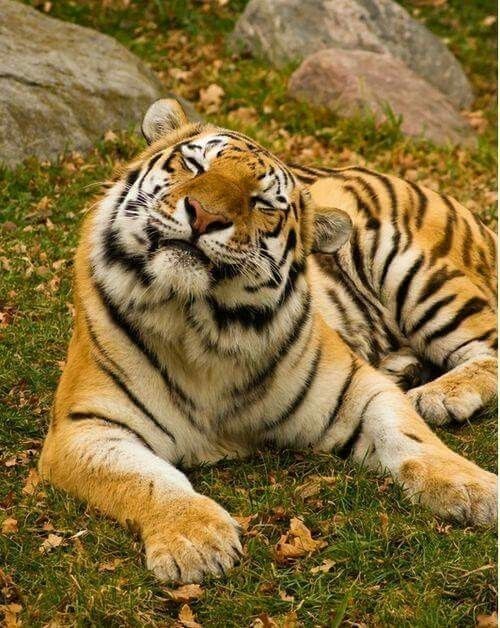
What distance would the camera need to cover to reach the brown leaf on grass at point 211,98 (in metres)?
9.43

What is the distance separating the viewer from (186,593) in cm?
296

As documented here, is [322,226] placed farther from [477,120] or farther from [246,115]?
[477,120]

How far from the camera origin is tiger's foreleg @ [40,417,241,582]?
119 inches

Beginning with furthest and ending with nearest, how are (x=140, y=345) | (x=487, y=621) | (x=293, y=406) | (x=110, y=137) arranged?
(x=110, y=137) → (x=293, y=406) → (x=140, y=345) → (x=487, y=621)

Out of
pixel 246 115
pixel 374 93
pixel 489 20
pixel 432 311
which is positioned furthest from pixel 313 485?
pixel 489 20

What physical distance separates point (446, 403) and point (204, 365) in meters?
1.32

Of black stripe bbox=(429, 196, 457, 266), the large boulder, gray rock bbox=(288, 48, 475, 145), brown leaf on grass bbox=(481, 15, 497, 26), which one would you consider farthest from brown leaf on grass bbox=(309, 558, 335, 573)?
brown leaf on grass bbox=(481, 15, 497, 26)

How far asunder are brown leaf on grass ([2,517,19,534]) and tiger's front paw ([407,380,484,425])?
1.82 metres

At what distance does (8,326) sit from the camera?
16.9ft

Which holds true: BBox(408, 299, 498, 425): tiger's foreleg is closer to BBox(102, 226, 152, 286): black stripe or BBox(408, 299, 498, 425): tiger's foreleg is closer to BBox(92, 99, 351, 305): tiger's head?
BBox(92, 99, 351, 305): tiger's head

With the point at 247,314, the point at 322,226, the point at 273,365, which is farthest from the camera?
the point at 322,226

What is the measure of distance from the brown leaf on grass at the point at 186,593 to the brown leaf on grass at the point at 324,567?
1.22 ft

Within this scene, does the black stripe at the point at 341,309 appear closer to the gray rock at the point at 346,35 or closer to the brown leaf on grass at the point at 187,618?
the brown leaf on grass at the point at 187,618

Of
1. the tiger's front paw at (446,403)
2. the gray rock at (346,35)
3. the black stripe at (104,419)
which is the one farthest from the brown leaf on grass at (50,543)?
the gray rock at (346,35)
